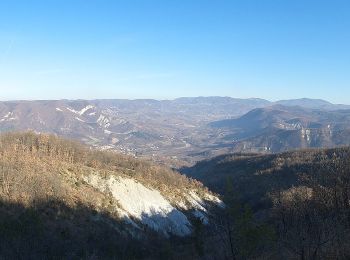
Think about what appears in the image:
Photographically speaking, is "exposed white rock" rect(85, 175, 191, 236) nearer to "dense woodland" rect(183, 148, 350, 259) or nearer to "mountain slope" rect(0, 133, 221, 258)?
"mountain slope" rect(0, 133, 221, 258)

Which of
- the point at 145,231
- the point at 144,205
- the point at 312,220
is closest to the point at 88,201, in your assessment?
the point at 145,231

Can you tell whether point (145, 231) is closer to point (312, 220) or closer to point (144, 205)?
point (144, 205)

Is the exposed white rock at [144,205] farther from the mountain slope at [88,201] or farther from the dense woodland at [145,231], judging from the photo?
the dense woodland at [145,231]

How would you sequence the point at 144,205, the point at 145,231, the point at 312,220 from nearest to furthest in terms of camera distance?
the point at 312,220 → the point at 145,231 → the point at 144,205

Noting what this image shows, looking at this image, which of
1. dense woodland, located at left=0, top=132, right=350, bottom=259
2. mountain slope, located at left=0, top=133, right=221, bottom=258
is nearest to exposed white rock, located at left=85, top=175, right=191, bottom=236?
mountain slope, located at left=0, top=133, right=221, bottom=258

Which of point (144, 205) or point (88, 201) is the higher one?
point (88, 201)

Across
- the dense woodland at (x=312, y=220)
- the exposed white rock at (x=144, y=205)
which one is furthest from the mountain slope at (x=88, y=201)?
the dense woodland at (x=312, y=220)

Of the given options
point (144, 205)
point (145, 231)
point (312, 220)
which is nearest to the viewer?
point (312, 220)

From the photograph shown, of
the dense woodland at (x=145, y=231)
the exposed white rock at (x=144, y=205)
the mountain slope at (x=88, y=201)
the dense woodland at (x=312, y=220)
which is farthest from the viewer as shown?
the exposed white rock at (x=144, y=205)

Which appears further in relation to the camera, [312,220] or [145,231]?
[145,231]

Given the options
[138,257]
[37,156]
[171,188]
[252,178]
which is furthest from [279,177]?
[138,257]

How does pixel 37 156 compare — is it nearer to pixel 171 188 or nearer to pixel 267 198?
pixel 171 188

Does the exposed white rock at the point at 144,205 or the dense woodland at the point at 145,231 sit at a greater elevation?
the dense woodland at the point at 145,231
